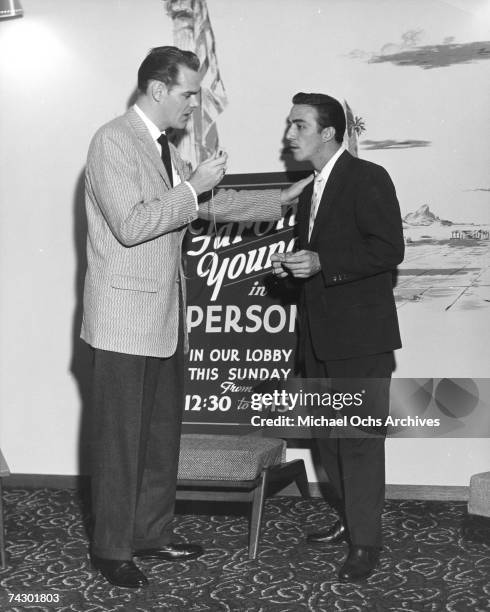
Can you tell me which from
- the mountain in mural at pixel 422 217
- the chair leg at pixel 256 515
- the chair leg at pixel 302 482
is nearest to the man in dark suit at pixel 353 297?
the chair leg at pixel 256 515

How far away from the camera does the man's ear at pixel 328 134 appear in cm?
328

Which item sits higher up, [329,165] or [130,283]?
[329,165]

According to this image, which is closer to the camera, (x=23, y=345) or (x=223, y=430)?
(x=223, y=430)

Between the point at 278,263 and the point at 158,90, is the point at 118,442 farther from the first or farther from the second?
the point at 158,90

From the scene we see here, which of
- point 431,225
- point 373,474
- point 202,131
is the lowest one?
point 373,474

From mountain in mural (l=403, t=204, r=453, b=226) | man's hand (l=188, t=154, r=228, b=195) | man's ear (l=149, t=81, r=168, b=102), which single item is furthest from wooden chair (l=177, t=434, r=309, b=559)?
man's ear (l=149, t=81, r=168, b=102)

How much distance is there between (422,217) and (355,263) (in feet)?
3.61

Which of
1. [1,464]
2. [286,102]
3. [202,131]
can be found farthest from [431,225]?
[1,464]

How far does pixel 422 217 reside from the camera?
13.1 ft

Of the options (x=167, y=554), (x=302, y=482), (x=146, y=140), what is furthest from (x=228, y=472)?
(x=146, y=140)

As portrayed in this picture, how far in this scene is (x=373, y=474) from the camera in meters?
3.02

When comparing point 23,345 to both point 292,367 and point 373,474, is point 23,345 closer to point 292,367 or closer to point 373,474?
point 292,367

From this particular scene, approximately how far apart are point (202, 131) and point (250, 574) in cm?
211

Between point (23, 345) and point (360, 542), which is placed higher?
point (23, 345)
